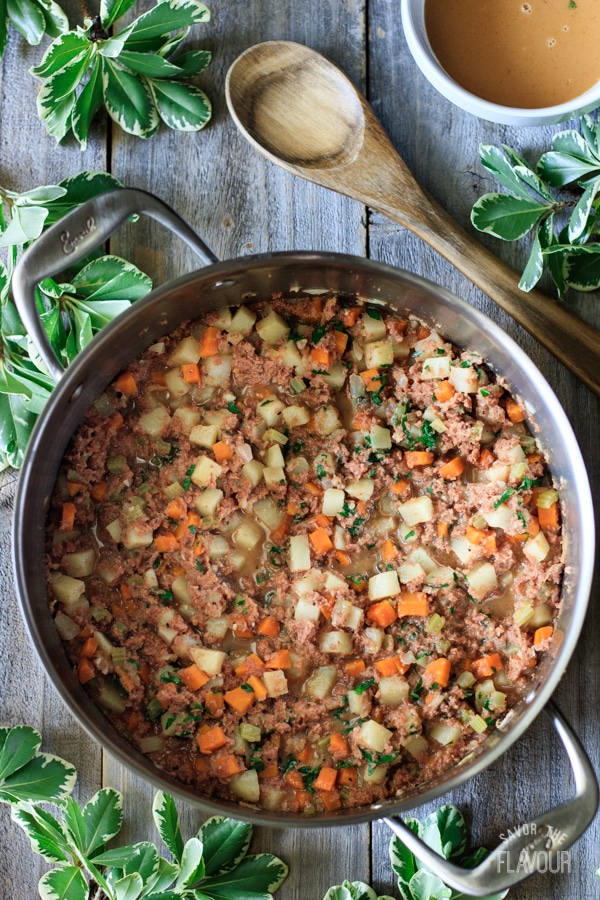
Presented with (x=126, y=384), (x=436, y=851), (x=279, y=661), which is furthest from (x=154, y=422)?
(x=436, y=851)

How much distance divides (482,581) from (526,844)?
0.57m

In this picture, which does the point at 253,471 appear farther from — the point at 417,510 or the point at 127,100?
the point at 127,100

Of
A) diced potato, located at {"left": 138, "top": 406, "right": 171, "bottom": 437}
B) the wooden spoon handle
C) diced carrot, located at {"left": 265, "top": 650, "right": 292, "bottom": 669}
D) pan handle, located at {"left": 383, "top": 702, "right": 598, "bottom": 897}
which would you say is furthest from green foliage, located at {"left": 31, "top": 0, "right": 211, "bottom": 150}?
pan handle, located at {"left": 383, "top": 702, "right": 598, "bottom": 897}

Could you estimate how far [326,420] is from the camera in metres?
2.03

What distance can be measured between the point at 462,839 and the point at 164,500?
42.6 inches

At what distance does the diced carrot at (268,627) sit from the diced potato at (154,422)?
515 mm

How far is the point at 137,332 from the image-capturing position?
196cm

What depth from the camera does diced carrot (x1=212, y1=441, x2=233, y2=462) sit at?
79.0 inches

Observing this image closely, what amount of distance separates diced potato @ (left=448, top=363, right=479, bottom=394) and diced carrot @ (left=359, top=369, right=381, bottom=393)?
173 millimetres

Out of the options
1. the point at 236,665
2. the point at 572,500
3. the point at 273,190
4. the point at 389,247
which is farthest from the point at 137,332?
the point at 572,500

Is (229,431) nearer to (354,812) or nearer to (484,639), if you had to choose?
(484,639)

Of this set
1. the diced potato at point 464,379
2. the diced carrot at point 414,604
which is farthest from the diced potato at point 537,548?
the diced potato at point 464,379

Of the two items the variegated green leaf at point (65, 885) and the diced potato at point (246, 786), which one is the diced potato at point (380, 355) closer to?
the diced potato at point (246, 786)

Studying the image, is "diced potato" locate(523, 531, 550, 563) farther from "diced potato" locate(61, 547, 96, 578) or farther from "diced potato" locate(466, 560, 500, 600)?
"diced potato" locate(61, 547, 96, 578)
